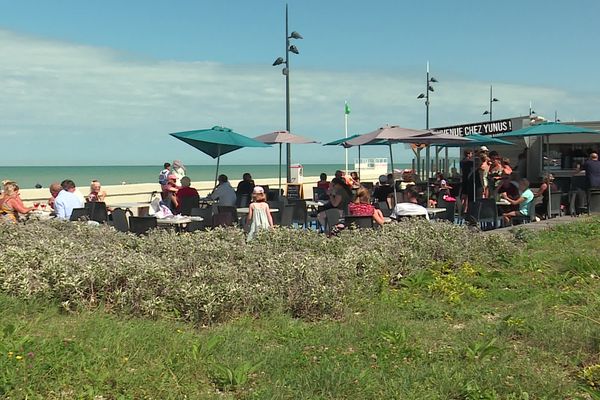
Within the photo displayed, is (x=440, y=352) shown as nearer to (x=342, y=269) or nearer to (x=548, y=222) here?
(x=342, y=269)

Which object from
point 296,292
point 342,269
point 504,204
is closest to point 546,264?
point 342,269

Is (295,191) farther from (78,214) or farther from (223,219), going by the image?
(78,214)

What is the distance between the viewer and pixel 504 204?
1244cm

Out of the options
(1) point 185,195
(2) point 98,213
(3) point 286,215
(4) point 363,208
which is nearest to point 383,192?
(3) point 286,215

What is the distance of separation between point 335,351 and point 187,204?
26.4 ft

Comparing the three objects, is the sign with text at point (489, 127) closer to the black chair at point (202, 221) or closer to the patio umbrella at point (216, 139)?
the patio umbrella at point (216, 139)

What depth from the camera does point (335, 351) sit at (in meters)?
4.52

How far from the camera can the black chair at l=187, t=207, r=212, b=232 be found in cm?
1022

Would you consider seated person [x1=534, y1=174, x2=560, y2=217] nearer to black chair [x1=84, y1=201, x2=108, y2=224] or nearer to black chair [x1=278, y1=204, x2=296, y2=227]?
black chair [x1=278, y1=204, x2=296, y2=227]

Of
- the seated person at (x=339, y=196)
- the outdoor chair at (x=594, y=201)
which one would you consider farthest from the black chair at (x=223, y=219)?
the outdoor chair at (x=594, y=201)

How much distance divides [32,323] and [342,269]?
8.79ft

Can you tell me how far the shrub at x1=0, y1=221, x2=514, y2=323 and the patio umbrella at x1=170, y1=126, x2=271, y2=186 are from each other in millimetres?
5315

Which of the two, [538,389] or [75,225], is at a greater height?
[75,225]

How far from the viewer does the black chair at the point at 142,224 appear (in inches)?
366
